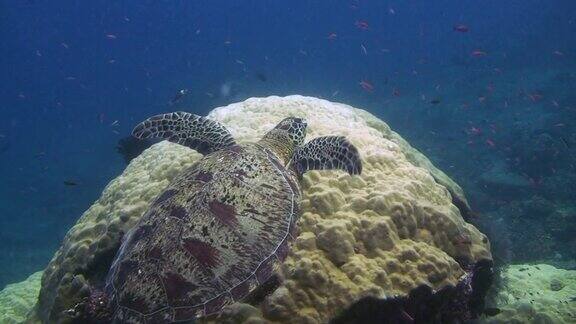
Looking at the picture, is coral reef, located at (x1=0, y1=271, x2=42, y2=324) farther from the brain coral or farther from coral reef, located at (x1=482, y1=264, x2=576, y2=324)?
coral reef, located at (x1=482, y1=264, x2=576, y2=324)

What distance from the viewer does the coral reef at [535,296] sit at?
552 cm

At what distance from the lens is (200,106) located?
95.0ft

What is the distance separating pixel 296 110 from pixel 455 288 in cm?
444

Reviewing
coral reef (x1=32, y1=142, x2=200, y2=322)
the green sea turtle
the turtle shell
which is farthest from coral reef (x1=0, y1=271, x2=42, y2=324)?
the turtle shell

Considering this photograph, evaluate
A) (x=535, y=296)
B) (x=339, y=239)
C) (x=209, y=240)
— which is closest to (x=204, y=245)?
(x=209, y=240)

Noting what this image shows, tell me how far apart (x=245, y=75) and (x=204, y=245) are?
3818 cm

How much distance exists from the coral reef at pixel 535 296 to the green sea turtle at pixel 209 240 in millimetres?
3704

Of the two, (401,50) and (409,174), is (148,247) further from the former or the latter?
(401,50)

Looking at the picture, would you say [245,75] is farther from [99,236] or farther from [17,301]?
[99,236]

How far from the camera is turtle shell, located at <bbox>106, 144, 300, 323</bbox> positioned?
3.15 metres

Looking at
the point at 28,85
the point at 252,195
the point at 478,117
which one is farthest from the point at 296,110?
the point at 28,85

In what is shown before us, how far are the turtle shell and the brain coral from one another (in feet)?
1.09

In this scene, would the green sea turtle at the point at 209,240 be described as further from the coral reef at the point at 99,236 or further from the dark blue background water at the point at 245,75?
the dark blue background water at the point at 245,75

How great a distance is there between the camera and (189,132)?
5.46m
